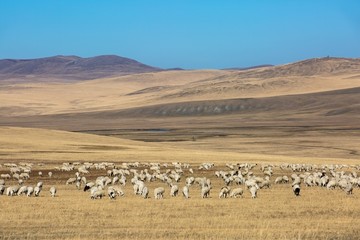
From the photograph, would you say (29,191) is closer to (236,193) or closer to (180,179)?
(236,193)

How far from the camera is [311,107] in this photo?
145 meters

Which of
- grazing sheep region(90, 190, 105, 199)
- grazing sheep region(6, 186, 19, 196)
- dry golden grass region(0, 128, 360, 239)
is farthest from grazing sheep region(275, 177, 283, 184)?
grazing sheep region(6, 186, 19, 196)

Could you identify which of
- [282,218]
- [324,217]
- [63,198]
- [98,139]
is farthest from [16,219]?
[98,139]

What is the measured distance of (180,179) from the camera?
32844 mm

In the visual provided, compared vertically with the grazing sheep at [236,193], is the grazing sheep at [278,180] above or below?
below

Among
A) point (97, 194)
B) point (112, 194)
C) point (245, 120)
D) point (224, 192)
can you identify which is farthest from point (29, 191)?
point (245, 120)

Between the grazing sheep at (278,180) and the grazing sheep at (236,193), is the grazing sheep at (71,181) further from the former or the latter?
the grazing sheep at (278,180)

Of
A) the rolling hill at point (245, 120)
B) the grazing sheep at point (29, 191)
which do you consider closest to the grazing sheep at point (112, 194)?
the grazing sheep at point (29, 191)

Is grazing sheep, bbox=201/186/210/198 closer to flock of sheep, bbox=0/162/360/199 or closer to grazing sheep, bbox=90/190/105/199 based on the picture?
flock of sheep, bbox=0/162/360/199

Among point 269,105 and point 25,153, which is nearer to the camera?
point 25,153

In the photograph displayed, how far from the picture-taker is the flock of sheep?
2481cm

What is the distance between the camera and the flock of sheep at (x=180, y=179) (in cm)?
2481

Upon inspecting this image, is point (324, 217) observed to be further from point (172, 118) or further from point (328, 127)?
point (172, 118)

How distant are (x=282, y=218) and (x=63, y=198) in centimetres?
845
